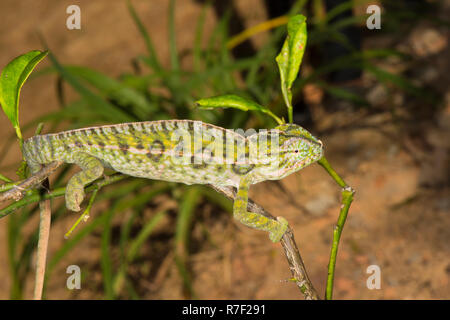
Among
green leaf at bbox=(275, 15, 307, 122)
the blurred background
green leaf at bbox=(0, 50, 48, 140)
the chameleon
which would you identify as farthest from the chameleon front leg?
the blurred background

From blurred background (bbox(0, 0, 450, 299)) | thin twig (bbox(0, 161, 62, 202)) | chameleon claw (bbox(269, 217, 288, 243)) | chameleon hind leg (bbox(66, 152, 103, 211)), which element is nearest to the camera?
thin twig (bbox(0, 161, 62, 202))

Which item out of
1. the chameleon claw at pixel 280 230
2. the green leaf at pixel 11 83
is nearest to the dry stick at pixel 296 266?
the chameleon claw at pixel 280 230

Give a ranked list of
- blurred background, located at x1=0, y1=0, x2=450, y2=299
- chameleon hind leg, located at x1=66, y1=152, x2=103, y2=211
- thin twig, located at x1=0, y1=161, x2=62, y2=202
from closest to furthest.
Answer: thin twig, located at x1=0, y1=161, x2=62, y2=202 → chameleon hind leg, located at x1=66, y1=152, x2=103, y2=211 → blurred background, located at x1=0, y1=0, x2=450, y2=299

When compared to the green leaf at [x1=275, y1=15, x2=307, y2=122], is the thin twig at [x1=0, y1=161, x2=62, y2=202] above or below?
below

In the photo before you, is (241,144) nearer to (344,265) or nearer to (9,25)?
(344,265)

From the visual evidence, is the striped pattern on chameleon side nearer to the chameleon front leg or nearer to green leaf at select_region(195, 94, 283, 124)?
the chameleon front leg

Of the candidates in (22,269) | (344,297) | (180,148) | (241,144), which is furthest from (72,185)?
(22,269)

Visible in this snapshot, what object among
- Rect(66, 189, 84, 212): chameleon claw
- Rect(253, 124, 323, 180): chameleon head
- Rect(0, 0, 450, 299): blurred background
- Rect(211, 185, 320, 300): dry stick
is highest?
Result: Rect(0, 0, 450, 299): blurred background
